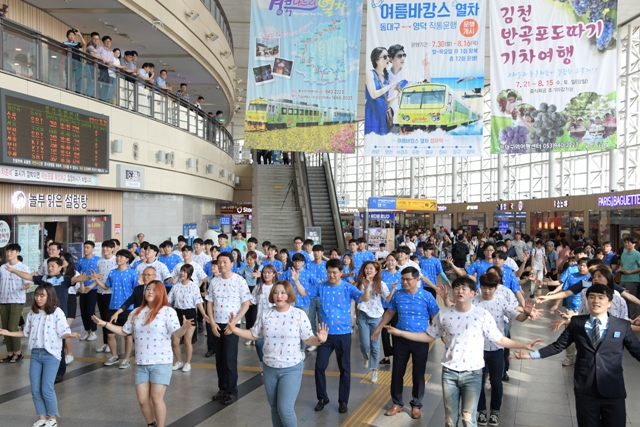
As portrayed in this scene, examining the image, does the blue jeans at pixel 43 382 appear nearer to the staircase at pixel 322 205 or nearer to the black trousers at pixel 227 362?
the black trousers at pixel 227 362

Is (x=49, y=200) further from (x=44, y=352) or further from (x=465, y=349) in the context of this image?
(x=465, y=349)

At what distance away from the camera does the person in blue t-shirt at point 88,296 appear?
29.7 ft

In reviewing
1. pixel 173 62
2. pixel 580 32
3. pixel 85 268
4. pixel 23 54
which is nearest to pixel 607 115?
pixel 580 32

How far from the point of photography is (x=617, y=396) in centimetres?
425

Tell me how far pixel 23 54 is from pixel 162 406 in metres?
→ 7.54

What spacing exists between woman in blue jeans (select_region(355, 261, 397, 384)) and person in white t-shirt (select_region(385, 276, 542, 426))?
7.38 ft

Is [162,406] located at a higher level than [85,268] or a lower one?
lower

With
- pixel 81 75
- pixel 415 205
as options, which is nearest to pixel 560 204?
pixel 415 205

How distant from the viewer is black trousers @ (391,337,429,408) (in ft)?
19.9

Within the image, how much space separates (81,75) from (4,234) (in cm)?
350

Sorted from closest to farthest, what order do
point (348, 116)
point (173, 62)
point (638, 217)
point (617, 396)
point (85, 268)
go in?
1. point (617, 396)
2. point (85, 268)
3. point (348, 116)
4. point (638, 217)
5. point (173, 62)

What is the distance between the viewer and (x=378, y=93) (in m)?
12.1

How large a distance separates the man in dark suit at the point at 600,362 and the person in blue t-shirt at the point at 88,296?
268 inches

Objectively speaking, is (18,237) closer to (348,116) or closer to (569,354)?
(348,116)
